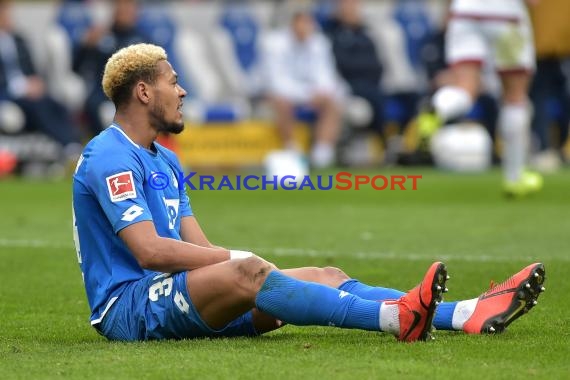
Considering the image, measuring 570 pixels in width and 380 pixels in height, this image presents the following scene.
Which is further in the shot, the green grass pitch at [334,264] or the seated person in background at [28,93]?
the seated person in background at [28,93]

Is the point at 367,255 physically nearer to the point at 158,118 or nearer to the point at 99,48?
the point at 158,118

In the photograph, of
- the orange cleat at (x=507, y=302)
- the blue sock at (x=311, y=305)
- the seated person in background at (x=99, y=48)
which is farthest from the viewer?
the seated person in background at (x=99, y=48)

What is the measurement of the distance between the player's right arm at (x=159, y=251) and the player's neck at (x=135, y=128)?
20.0 inches

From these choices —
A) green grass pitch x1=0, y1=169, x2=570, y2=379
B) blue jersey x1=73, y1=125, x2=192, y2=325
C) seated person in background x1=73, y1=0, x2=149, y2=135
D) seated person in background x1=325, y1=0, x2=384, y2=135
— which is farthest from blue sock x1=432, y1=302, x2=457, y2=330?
seated person in background x1=325, y1=0, x2=384, y2=135

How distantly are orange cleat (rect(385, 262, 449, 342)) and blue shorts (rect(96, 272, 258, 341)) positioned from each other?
832 mm

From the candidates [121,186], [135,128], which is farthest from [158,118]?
[121,186]

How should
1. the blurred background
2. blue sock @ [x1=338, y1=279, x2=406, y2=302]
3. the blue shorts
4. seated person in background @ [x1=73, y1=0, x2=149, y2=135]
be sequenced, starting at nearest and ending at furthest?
the blue shorts, blue sock @ [x1=338, y1=279, x2=406, y2=302], the blurred background, seated person in background @ [x1=73, y1=0, x2=149, y2=135]

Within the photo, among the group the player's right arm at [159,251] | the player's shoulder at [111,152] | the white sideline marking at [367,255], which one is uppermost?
the player's shoulder at [111,152]

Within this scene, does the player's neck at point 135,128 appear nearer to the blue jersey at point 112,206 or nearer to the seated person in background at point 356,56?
the blue jersey at point 112,206

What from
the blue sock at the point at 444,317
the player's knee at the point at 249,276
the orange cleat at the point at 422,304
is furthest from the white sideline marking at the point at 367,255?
the player's knee at the point at 249,276

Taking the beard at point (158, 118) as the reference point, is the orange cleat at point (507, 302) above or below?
below

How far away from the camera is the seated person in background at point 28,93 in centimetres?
1845

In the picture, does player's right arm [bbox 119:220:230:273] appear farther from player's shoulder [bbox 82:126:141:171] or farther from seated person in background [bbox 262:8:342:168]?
seated person in background [bbox 262:8:342:168]

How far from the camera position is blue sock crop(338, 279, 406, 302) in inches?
239
